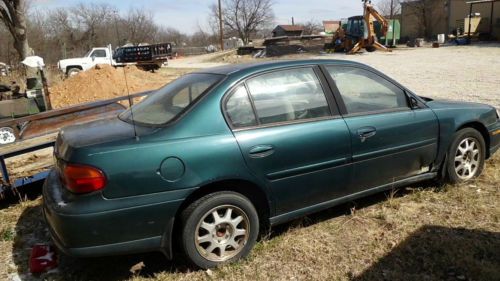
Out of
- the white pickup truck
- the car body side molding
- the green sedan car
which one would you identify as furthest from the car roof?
the white pickup truck

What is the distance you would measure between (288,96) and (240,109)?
483 millimetres

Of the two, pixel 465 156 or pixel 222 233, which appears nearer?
pixel 222 233

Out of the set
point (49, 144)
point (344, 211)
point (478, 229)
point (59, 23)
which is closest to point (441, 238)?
point (478, 229)

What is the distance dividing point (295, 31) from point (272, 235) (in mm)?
78923

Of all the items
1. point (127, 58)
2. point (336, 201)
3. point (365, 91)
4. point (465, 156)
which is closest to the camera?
point (336, 201)

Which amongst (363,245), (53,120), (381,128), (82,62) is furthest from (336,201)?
(82,62)

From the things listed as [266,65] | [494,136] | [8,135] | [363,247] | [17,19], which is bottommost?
[363,247]

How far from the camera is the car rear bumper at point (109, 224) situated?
293 centimetres

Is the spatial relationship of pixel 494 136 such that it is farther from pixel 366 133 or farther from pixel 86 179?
pixel 86 179

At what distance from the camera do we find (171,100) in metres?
3.76

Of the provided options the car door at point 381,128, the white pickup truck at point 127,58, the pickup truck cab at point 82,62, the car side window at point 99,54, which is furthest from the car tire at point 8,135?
the car side window at point 99,54

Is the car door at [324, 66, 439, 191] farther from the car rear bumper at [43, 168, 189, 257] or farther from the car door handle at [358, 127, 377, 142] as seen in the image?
the car rear bumper at [43, 168, 189, 257]

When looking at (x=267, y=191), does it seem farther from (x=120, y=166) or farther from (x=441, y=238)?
(x=441, y=238)

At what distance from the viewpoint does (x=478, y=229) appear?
381 cm
